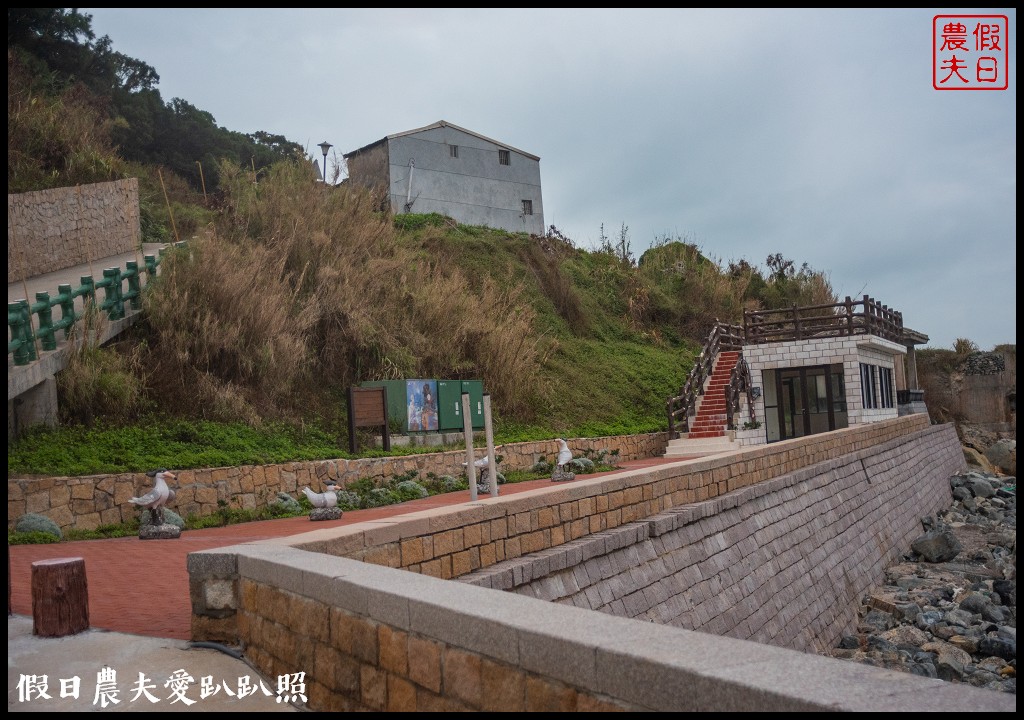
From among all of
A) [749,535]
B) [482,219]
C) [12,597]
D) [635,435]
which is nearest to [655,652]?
[12,597]

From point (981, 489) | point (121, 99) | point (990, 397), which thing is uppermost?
point (121, 99)

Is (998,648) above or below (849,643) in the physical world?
above

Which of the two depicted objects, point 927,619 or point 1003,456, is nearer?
point 927,619

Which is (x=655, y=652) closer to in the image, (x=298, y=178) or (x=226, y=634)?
(x=226, y=634)

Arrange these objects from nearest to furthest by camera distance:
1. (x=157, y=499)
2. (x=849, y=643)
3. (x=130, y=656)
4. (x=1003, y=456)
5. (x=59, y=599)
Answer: (x=130, y=656) < (x=59, y=599) < (x=157, y=499) < (x=849, y=643) < (x=1003, y=456)

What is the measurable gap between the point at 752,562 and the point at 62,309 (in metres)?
11.6

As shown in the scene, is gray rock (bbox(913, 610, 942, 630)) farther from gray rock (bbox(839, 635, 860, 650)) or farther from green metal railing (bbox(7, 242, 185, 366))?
green metal railing (bbox(7, 242, 185, 366))

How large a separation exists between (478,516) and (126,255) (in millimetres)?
17998

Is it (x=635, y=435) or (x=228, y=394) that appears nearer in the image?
(x=228, y=394)

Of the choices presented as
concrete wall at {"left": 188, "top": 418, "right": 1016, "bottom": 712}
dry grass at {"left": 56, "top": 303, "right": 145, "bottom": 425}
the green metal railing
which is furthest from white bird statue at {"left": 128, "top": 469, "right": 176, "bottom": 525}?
concrete wall at {"left": 188, "top": 418, "right": 1016, "bottom": 712}

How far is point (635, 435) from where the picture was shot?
2309 cm

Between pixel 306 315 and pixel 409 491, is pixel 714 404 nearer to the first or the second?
pixel 306 315

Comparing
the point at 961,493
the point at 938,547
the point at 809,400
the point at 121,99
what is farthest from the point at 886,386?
the point at 121,99

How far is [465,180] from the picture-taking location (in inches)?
1420
